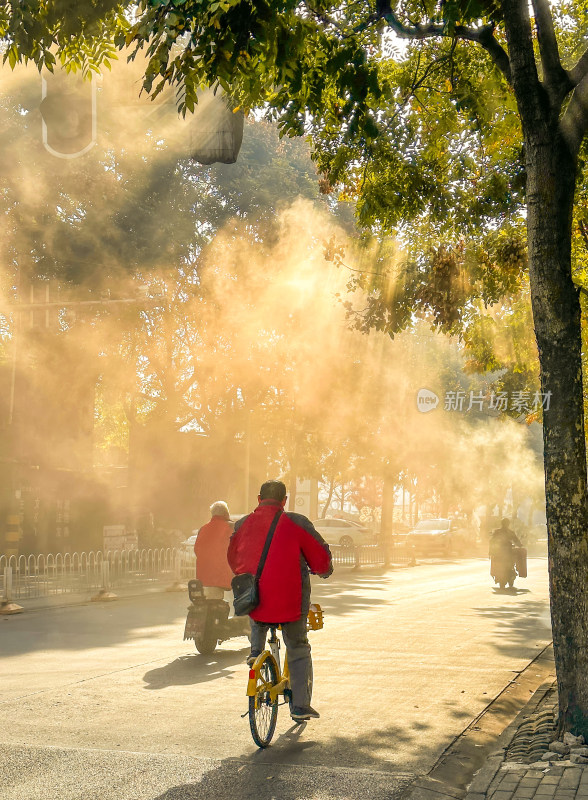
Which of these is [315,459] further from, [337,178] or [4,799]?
[4,799]

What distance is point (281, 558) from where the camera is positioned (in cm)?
668

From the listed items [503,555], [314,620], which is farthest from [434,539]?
[314,620]

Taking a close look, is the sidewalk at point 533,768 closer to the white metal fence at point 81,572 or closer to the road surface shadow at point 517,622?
the road surface shadow at point 517,622

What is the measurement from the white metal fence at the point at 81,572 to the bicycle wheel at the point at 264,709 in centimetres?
1124

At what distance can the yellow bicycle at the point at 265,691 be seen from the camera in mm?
6352

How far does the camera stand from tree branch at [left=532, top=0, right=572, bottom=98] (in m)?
7.00

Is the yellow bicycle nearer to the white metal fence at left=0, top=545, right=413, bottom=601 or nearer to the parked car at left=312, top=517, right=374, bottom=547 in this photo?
the white metal fence at left=0, top=545, right=413, bottom=601

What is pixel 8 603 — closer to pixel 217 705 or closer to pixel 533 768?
pixel 217 705

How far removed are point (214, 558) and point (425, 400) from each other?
97.3ft

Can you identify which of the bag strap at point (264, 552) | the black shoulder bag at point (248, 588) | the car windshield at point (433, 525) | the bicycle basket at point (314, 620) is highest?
the car windshield at point (433, 525)

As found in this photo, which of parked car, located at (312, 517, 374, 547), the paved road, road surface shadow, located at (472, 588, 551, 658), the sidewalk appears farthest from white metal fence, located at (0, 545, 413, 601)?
parked car, located at (312, 517, 374, 547)

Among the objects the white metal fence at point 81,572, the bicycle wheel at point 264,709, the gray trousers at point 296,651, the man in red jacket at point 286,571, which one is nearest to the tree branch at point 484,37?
the man in red jacket at point 286,571

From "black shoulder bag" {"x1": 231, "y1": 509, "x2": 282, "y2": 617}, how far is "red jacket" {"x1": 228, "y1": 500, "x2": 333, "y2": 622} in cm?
3

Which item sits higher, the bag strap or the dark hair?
the dark hair
